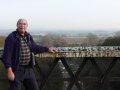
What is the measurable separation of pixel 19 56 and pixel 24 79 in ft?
2.07

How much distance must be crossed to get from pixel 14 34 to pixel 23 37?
0.73 ft

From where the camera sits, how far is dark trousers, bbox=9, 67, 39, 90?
1191 cm

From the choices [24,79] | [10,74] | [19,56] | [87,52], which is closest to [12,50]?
[19,56]

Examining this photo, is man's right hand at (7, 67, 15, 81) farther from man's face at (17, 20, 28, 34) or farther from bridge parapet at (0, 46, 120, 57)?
bridge parapet at (0, 46, 120, 57)

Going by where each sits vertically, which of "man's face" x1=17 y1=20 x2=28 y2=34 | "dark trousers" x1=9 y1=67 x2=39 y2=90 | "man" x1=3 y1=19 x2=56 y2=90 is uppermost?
"man's face" x1=17 y1=20 x2=28 y2=34

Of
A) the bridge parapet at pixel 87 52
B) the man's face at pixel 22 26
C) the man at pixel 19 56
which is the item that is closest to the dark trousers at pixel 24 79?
the man at pixel 19 56

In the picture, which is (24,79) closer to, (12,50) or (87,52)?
(12,50)

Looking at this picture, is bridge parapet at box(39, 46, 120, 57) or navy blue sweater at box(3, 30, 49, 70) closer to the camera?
navy blue sweater at box(3, 30, 49, 70)

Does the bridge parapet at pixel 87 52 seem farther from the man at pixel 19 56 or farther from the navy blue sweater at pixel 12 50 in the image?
the navy blue sweater at pixel 12 50

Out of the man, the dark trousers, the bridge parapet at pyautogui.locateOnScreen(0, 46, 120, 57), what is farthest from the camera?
the bridge parapet at pyautogui.locateOnScreen(0, 46, 120, 57)

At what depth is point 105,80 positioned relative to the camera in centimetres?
1544

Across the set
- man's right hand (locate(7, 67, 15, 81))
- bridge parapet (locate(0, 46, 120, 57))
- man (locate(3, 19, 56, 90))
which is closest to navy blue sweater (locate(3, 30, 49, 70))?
man (locate(3, 19, 56, 90))

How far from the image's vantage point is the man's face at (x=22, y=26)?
11633mm

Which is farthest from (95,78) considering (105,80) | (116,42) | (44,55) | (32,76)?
(116,42)
